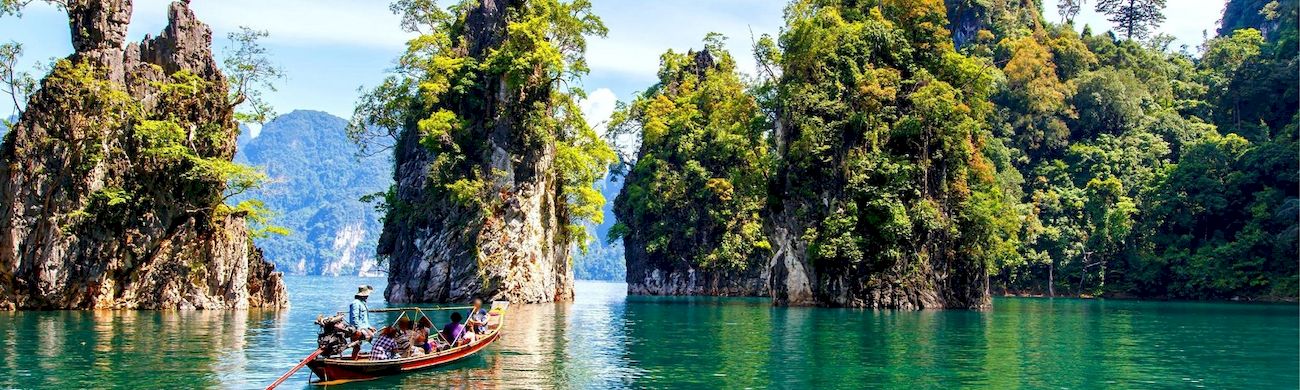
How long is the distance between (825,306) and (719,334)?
22.7 meters

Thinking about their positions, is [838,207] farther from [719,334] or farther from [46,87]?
[46,87]

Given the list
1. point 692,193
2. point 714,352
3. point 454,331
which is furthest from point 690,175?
point 454,331

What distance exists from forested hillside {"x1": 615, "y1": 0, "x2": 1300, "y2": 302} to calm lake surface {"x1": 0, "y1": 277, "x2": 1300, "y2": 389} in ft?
41.2

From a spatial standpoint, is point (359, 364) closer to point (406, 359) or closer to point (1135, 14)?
point (406, 359)

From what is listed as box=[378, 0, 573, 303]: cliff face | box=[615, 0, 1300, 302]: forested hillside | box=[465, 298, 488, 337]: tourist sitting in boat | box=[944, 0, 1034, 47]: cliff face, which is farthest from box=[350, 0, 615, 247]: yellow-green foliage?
box=[944, 0, 1034, 47]: cliff face

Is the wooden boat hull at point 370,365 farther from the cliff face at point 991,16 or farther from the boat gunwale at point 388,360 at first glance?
the cliff face at point 991,16

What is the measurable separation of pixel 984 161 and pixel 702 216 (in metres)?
31.7

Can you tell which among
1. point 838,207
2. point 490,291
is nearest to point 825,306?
point 838,207

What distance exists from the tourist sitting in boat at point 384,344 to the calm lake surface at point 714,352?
0.89 meters

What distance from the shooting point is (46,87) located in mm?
45094

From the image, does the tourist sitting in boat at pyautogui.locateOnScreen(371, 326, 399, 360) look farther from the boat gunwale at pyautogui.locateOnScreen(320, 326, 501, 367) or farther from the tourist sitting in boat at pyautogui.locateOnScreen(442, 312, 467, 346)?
the tourist sitting in boat at pyautogui.locateOnScreen(442, 312, 467, 346)

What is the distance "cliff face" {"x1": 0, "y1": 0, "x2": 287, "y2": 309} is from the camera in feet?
147

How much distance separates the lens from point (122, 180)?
154ft

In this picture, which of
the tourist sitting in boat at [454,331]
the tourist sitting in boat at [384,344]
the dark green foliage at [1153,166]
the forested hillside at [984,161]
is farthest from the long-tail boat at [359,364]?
the dark green foliage at [1153,166]
